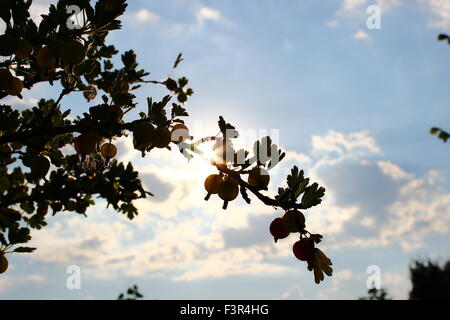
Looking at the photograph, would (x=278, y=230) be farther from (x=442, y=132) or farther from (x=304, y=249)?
(x=442, y=132)

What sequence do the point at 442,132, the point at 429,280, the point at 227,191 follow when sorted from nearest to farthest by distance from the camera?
the point at 227,191 → the point at 442,132 → the point at 429,280

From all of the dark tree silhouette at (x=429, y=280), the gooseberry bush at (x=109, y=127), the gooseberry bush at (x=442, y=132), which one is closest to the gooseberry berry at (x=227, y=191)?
the gooseberry bush at (x=109, y=127)

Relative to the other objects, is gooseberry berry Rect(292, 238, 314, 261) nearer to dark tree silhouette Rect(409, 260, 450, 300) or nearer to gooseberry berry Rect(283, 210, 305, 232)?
gooseberry berry Rect(283, 210, 305, 232)

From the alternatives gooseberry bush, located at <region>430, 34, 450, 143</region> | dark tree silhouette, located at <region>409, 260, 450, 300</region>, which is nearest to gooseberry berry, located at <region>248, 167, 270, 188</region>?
gooseberry bush, located at <region>430, 34, 450, 143</region>

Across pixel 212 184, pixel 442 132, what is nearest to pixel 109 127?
pixel 212 184

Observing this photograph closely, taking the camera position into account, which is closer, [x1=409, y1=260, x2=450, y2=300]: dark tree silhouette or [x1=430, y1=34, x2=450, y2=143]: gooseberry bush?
[x1=430, y1=34, x2=450, y2=143]: gooseberry bush

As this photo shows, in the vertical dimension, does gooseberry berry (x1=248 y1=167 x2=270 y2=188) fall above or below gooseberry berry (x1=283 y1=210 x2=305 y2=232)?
above

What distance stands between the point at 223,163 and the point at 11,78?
1.52 meters

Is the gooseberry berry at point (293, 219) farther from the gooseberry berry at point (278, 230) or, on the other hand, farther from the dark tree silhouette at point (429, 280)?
the dark tree silhouette at point (429, 280)

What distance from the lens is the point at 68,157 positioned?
16.0ft

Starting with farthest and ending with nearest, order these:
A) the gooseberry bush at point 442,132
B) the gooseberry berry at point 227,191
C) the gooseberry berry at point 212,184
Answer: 1. the gooseberry bush at point 442,132
2. the gooseberry berry at point 212,184
3. the gooseberry berry at point 227,191

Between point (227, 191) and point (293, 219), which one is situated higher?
point (227, 191)
